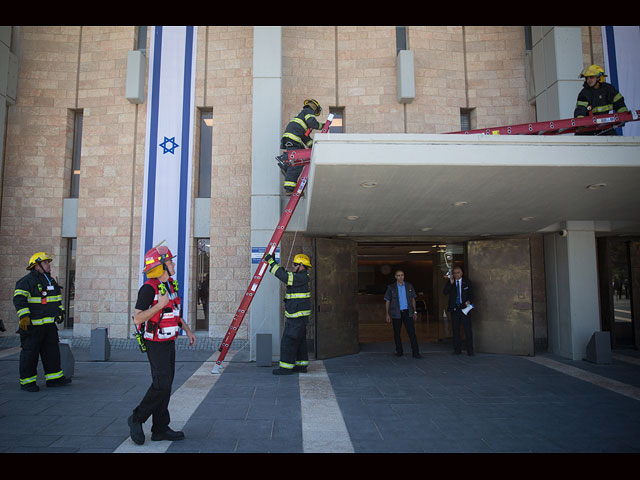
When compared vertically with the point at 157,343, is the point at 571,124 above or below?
above

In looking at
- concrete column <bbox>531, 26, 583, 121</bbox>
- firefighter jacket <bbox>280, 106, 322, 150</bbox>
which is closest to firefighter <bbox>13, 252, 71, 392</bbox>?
firefighter jacket <bbox>280, 106, 322, 150</bbox>

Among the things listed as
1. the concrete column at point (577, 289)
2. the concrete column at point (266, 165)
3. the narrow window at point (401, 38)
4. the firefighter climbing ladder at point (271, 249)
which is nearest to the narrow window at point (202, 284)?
the concrete column at point (266, 165)

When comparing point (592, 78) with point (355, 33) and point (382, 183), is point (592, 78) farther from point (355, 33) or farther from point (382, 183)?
point (355, 33)

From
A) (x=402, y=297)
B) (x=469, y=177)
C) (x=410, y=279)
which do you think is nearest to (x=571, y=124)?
(x=469, y=177)

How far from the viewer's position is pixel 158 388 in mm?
3998

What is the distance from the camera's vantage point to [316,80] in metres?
10.2

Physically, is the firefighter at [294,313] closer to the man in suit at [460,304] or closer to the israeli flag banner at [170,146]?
the man in suit at [460,304]

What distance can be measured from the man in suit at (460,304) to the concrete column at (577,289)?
1.92 m

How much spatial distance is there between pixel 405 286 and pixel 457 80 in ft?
18.6

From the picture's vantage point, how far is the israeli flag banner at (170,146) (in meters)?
→ 10.0

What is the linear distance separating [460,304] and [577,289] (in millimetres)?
2365

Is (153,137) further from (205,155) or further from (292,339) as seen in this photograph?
(292,339)

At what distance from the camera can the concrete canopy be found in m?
4.59

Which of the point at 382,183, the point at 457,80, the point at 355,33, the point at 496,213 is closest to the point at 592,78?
the point at 496,213
